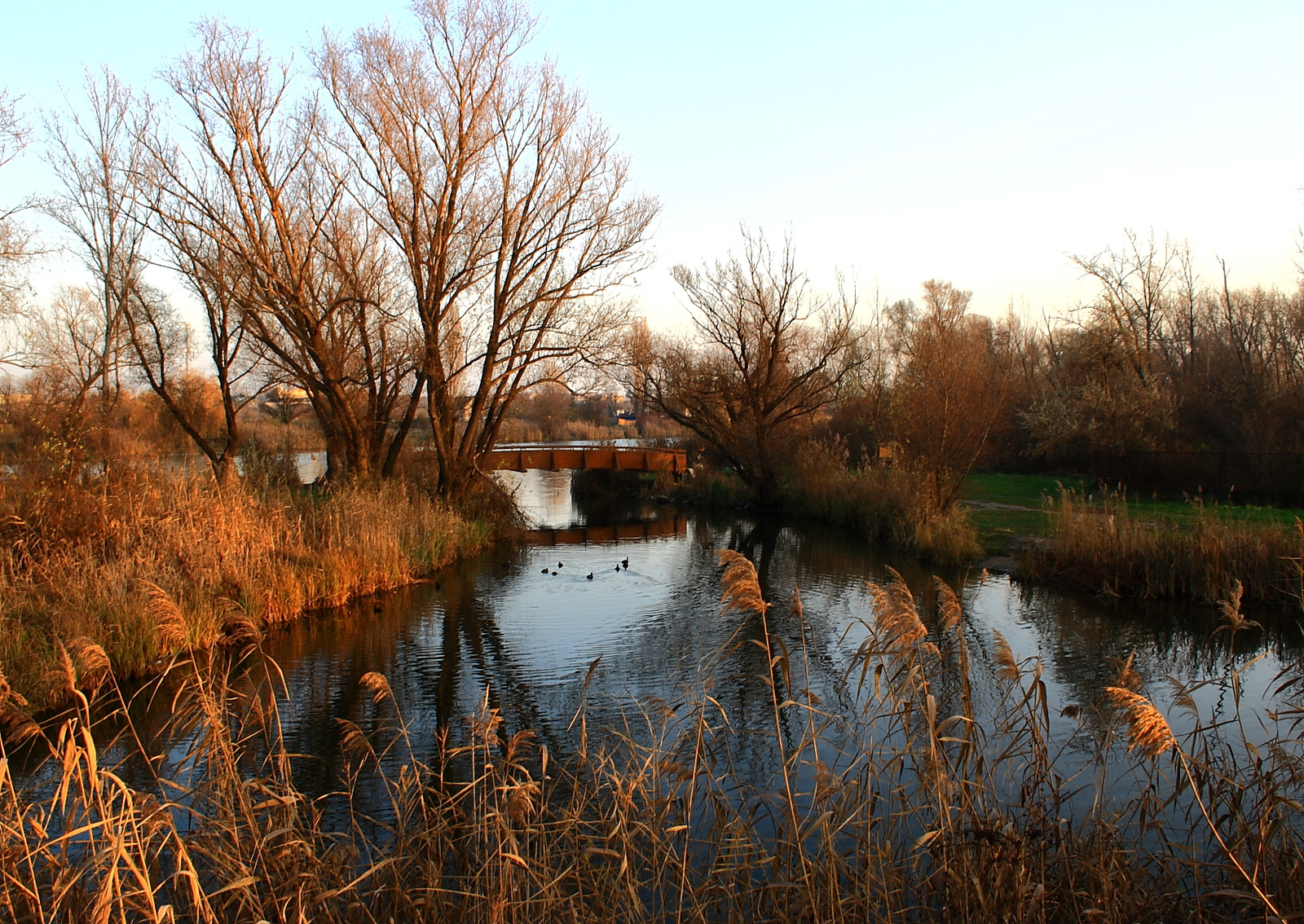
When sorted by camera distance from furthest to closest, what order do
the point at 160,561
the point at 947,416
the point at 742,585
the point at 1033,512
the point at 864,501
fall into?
the point at 864,501 → the point at 1033,512 → the point at 947,416 → the point at 160,561 → the point at 742,585

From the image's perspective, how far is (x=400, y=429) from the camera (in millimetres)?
19641

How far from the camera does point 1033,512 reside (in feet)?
66.7

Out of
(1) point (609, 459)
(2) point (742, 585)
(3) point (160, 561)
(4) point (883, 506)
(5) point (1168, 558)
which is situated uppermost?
(1) point (609, 459)

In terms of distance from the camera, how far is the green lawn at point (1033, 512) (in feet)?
54.1

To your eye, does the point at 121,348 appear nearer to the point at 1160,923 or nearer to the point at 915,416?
the point at 915,416

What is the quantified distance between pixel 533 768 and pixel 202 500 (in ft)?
24.5

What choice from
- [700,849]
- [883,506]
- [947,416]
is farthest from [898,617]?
[883,506]

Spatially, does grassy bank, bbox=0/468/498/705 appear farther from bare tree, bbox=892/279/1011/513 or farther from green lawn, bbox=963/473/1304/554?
green lawn, bbox=963/473/1304/554

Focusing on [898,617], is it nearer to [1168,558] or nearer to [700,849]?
[700,849]

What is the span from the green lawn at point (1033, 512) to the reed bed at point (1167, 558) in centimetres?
65

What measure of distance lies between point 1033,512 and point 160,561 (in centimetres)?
1793

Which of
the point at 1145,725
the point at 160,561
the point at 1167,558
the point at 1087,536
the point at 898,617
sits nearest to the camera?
the point at 1145,725

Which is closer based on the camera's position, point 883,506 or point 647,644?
point 647,644

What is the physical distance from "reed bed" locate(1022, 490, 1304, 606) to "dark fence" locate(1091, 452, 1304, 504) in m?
7.28
